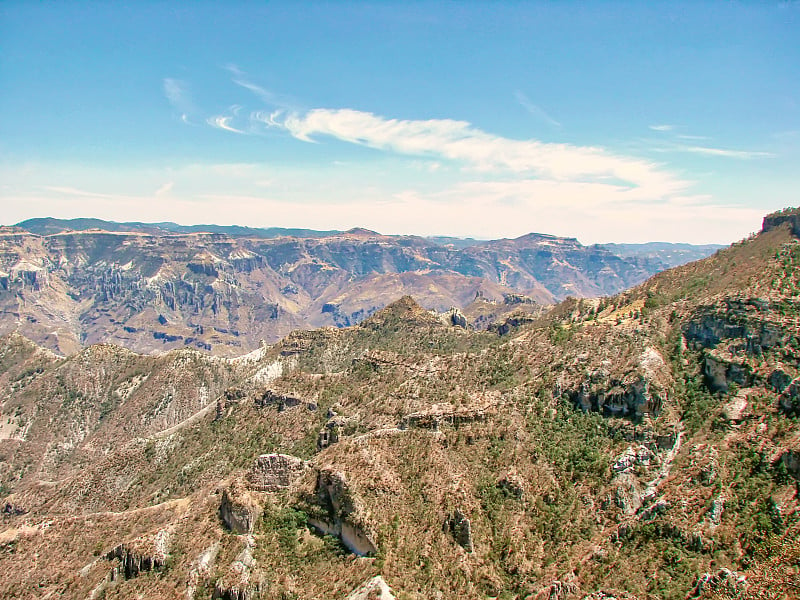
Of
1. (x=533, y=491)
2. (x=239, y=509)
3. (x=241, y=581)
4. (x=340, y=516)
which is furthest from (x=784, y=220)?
(x=241, y=581)

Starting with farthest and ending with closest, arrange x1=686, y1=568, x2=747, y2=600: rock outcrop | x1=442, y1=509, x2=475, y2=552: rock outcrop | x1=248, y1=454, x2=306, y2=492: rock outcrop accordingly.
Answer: x1=248, y1=454, x2=306, y2=492: rock outcrop < x1=442, y1=509, x2=475, y2=552: rock outcrop < x1=686, y1=568, x2=747, y2=600: rock outcrop

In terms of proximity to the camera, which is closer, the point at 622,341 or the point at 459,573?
the point at 459,573

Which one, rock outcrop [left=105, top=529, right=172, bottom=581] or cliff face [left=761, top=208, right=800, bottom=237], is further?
cliff face [left=761, top=208, right=800, bottom=237]

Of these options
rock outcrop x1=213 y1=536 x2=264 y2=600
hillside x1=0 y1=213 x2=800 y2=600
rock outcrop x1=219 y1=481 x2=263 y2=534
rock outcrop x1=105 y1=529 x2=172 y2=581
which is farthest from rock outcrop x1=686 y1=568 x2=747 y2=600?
rock outcrop x1=105 y1=529 x2=172 y2=581

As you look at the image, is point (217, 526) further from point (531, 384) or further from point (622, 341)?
point (622, 341)

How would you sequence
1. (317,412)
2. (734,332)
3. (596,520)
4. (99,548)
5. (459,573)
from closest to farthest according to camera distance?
(459,573), (596,520), (99,548), (734,332), (317,412)

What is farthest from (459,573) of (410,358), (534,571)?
(410,358)

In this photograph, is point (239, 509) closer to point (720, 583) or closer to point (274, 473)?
point (274, 473)

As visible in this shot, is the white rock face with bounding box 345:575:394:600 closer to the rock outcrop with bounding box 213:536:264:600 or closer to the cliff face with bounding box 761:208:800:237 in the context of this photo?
the rock outcrop with bounding box 213:536:264:600
